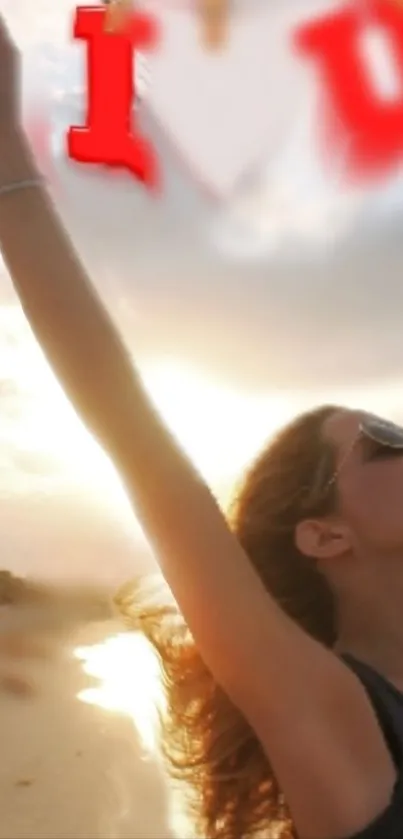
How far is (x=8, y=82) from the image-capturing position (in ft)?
1.77

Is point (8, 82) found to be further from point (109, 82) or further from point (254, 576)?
point (109, 82)

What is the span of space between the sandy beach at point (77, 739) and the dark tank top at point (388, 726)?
0.63 metres

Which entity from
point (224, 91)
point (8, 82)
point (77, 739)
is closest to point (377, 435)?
point (8, 82)

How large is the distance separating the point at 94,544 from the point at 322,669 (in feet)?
4.11

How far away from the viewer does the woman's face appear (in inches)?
23.5

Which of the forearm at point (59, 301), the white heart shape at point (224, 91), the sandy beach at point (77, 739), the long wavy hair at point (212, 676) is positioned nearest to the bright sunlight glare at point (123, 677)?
the sandy beach at point (77, 739)

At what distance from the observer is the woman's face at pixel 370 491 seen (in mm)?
596

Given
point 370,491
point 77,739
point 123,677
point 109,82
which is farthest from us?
point 77,739

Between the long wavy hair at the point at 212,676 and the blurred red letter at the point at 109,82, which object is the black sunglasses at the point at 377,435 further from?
the blurred red letter at the point at 109,82

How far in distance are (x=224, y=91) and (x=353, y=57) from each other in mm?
133

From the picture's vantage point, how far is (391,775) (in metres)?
0.50

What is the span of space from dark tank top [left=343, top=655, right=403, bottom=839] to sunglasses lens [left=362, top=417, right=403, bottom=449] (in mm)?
130

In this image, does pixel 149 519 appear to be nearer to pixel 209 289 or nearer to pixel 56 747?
pixel 209 289

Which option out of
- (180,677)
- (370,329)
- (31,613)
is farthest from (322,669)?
(31,613)
